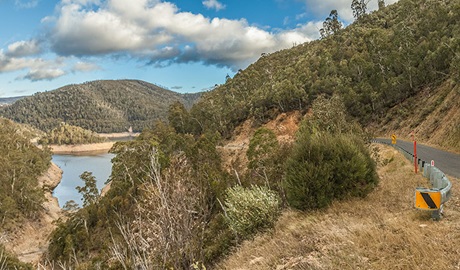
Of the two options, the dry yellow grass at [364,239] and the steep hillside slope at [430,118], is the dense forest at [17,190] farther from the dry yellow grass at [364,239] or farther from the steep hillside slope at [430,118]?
the steep hillside slope at [430,118]

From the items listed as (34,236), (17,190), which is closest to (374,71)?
(34,236)

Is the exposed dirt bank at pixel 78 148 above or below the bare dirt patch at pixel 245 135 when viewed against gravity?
below

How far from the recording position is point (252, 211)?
12.3m

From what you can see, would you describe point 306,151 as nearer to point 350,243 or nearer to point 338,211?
point 338,211

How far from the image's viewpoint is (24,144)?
104125 mm

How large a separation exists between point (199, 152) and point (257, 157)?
48.6 ft

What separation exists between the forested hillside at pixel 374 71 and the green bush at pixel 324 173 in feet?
84.1

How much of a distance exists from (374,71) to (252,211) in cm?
5776

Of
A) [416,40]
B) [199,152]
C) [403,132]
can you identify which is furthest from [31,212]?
[416,40]

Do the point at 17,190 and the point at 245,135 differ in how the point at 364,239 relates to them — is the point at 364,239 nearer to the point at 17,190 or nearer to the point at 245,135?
the point at 245,135

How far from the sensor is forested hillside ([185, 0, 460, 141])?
5325 centimetres

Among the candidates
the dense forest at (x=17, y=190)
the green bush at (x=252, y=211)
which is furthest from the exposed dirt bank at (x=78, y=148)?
the green bush at (x=252, y=211)

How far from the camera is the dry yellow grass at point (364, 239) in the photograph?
640cm

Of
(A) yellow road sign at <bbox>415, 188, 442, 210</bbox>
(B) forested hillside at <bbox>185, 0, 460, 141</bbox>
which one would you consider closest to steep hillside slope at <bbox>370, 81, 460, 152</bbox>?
(B) forested hillside at <bbox>185, 0, 460, 141</bbox>
